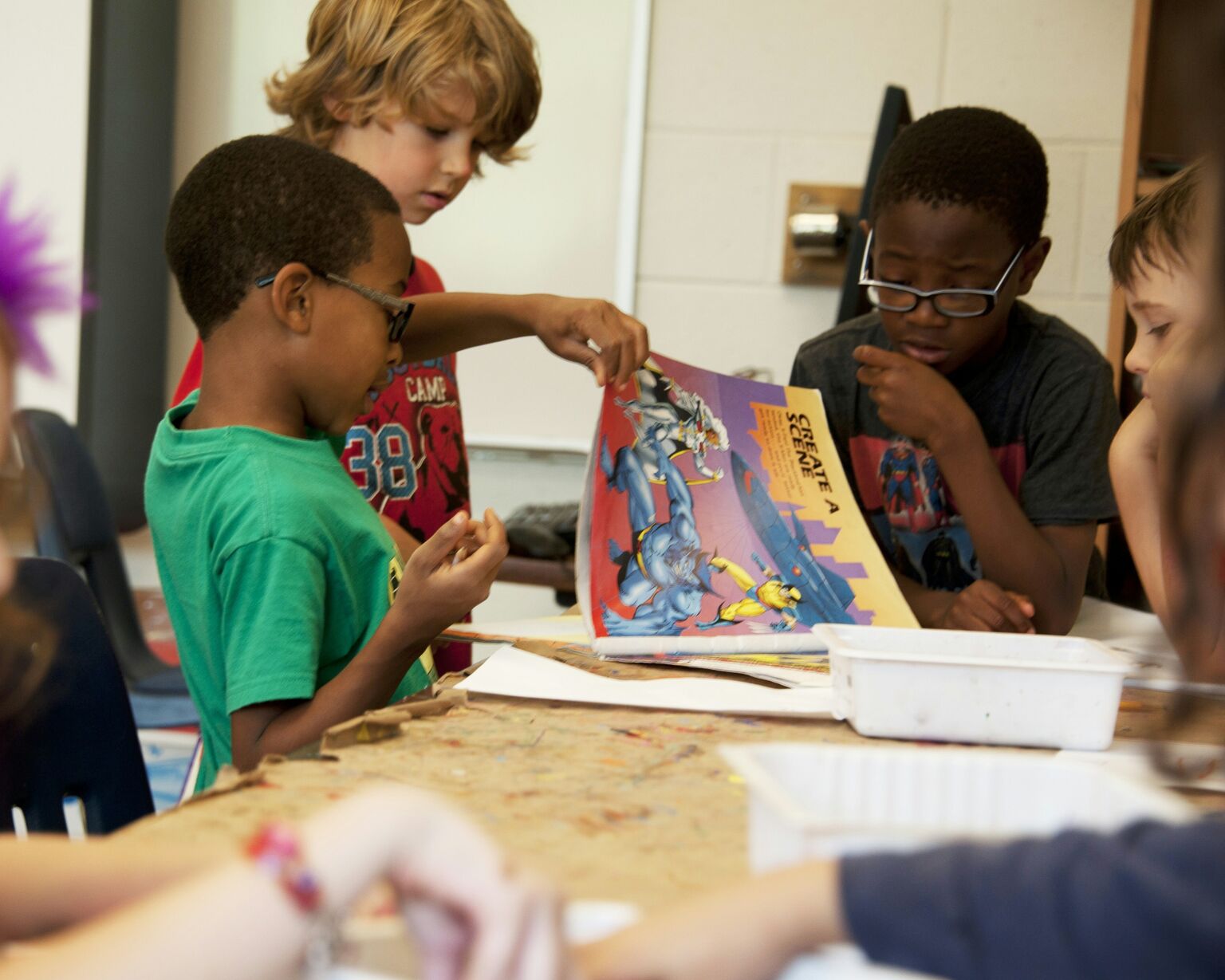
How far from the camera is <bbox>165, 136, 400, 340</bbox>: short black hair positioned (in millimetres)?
1062

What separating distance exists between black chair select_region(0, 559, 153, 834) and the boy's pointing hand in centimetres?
45

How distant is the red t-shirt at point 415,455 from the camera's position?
1.36 meters

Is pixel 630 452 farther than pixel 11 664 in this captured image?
Yes

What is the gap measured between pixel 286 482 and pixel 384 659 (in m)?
0.15

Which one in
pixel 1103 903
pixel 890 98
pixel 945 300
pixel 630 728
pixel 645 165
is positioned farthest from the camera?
pixel 645 165

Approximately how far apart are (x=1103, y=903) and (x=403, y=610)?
59 cm

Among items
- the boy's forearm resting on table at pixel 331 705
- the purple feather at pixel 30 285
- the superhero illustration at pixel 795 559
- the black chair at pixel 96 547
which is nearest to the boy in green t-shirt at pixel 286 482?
the boy's forearm resting on table at pixel 331 705

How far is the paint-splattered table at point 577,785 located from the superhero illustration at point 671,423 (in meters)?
0.32

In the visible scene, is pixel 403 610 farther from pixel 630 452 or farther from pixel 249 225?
pixel 249 225

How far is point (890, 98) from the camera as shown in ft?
6.01

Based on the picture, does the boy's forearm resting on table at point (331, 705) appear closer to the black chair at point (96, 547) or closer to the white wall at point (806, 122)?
the black chair at point (96, 547)

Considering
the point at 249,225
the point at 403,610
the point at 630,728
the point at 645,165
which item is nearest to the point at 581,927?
the point at 630,728

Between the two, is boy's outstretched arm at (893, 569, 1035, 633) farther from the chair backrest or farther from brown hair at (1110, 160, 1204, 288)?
the chair backrest

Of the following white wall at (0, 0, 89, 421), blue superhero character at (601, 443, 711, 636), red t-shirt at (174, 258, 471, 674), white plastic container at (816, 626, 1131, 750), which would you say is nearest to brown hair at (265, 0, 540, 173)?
red t-shirt at (174, 258, 471, 674)
